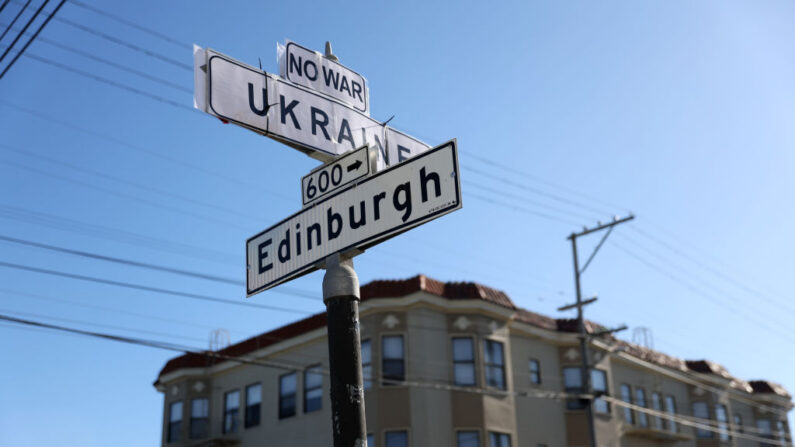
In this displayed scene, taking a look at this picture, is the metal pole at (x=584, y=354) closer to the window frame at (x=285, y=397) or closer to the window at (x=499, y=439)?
the window at (x=499, y=439)

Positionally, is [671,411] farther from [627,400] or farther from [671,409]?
[627,400]

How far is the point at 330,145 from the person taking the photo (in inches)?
225

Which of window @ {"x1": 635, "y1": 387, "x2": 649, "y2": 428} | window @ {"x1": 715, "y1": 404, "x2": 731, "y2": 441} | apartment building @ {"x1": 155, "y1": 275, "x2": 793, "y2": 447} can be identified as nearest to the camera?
apartment building @ {"x1": 155, "y1": 275, "x2": 793, "y2": 447}

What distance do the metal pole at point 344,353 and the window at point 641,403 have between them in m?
31.5

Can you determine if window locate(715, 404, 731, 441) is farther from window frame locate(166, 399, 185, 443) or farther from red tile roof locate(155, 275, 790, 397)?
window frame locate(166, 399, 185, 443)

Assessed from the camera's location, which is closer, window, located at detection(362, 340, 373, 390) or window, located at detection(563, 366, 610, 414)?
window, located at detection(362, 340, 373, 390)

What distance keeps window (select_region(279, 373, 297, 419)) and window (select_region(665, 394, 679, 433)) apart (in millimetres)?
16097

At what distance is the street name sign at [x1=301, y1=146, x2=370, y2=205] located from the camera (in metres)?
5.35

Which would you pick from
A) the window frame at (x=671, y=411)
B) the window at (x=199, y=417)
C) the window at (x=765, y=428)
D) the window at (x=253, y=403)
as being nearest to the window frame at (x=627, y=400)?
the window frame at (x=671, y=411)

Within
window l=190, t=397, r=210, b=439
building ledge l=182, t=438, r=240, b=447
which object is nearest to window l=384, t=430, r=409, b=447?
building ledge l=182, t=438, r=240, b=447

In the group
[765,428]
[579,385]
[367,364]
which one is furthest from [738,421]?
[367,364]

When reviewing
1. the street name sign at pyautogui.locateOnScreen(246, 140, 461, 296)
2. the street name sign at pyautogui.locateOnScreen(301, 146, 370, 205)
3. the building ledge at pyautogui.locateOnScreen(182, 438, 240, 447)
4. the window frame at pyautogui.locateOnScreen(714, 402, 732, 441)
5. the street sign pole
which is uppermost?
the window frame at pyautogui.locateOnScreen(714, 402, 732, 441)

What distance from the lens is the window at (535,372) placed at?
29.9 metres

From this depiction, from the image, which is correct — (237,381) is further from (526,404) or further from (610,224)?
(610,224)
